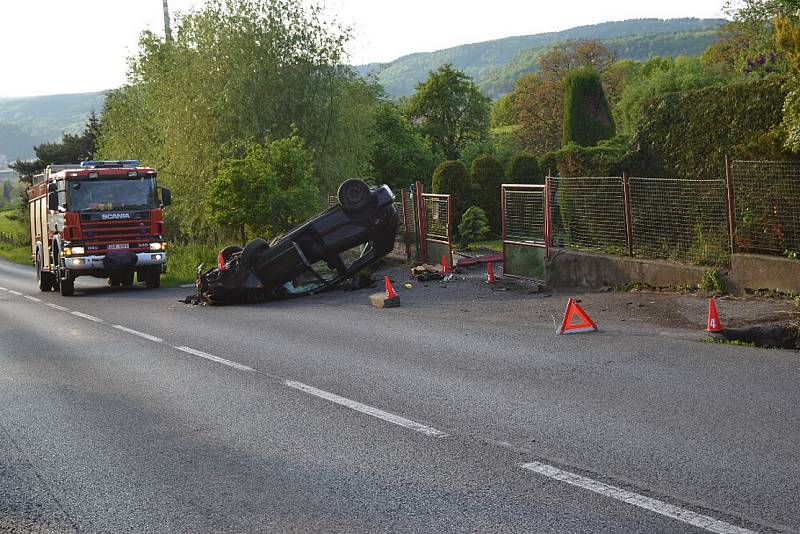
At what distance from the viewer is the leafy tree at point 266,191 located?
28875 mm

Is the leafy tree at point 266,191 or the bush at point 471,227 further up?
the leafy tree at point 266,191

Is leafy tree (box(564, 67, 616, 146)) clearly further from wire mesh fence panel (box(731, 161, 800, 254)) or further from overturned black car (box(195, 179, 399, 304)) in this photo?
wire mesh fence panel (box(731, 161, 800, 254))

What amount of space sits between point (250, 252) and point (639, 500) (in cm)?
1516

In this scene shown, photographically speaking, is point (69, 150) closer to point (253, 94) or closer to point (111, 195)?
point (253, 94)

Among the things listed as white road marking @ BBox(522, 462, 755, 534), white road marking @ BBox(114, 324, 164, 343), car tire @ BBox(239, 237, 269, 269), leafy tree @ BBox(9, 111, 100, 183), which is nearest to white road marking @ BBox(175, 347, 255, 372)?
white road marking @ BBox(114, 324, 164, 343)

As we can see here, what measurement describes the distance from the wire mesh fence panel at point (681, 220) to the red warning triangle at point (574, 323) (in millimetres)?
3505

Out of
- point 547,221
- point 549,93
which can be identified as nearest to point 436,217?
point 547,221

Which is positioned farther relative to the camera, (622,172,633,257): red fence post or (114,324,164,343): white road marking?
(622,172,633,257): red fence post

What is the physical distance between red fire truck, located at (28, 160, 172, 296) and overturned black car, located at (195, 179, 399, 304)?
189 inches

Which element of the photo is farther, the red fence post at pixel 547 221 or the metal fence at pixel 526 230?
the metal fence at pixel 526 230

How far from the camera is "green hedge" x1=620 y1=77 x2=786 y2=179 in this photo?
15570 mm

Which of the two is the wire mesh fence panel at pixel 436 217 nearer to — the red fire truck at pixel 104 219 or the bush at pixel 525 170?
the red fire truck at pixel 104 219

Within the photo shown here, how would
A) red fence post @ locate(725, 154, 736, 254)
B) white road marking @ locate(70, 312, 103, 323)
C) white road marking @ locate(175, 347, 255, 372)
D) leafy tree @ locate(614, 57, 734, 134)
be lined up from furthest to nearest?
leafy tree @ locate(614, 57, 734, 134), white road marking @ locate(70, 312, 103, 323), red fence post @ locate(725, 154, 736, 254), white road marking @ locate(175, 347, 255, 372)

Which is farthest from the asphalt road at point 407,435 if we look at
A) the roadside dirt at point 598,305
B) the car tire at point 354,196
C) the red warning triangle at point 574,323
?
the car tire at point 354,196
